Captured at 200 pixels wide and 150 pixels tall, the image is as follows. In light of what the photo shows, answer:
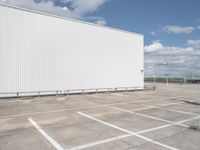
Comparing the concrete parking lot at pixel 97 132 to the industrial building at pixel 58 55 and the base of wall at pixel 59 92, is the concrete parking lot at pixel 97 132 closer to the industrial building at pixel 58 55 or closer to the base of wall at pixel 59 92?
the base of wall at pixel 59 92

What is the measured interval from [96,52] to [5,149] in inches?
595

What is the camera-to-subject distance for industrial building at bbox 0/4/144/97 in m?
14.1

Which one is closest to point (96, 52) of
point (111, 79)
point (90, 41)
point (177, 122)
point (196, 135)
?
point (90, 41)

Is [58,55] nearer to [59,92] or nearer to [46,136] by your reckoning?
[59,92]

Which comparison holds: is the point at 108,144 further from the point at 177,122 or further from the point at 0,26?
the point at 0,26

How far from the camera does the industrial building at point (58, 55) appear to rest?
14125 mm

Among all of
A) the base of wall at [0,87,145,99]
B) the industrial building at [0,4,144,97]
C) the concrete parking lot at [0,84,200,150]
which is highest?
the industrial building at [0,4,144,97]

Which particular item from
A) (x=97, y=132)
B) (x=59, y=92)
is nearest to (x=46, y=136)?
(x=97, y=132)

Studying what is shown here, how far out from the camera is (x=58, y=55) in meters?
16.4

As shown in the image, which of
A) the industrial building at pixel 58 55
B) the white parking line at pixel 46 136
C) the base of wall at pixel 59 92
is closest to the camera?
the white parking line at pixel 46 136

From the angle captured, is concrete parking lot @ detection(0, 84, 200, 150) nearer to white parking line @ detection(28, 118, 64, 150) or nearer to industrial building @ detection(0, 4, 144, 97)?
white parking line @ detection(28, 118, 64, 150)

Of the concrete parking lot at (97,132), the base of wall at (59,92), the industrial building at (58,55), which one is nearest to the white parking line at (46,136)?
the concrete parking lot at (97,132)

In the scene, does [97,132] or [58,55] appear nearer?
[97,132]

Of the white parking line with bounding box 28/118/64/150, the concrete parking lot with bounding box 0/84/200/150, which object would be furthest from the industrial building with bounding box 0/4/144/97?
the white parking line with bounding box 28/118/64/150
